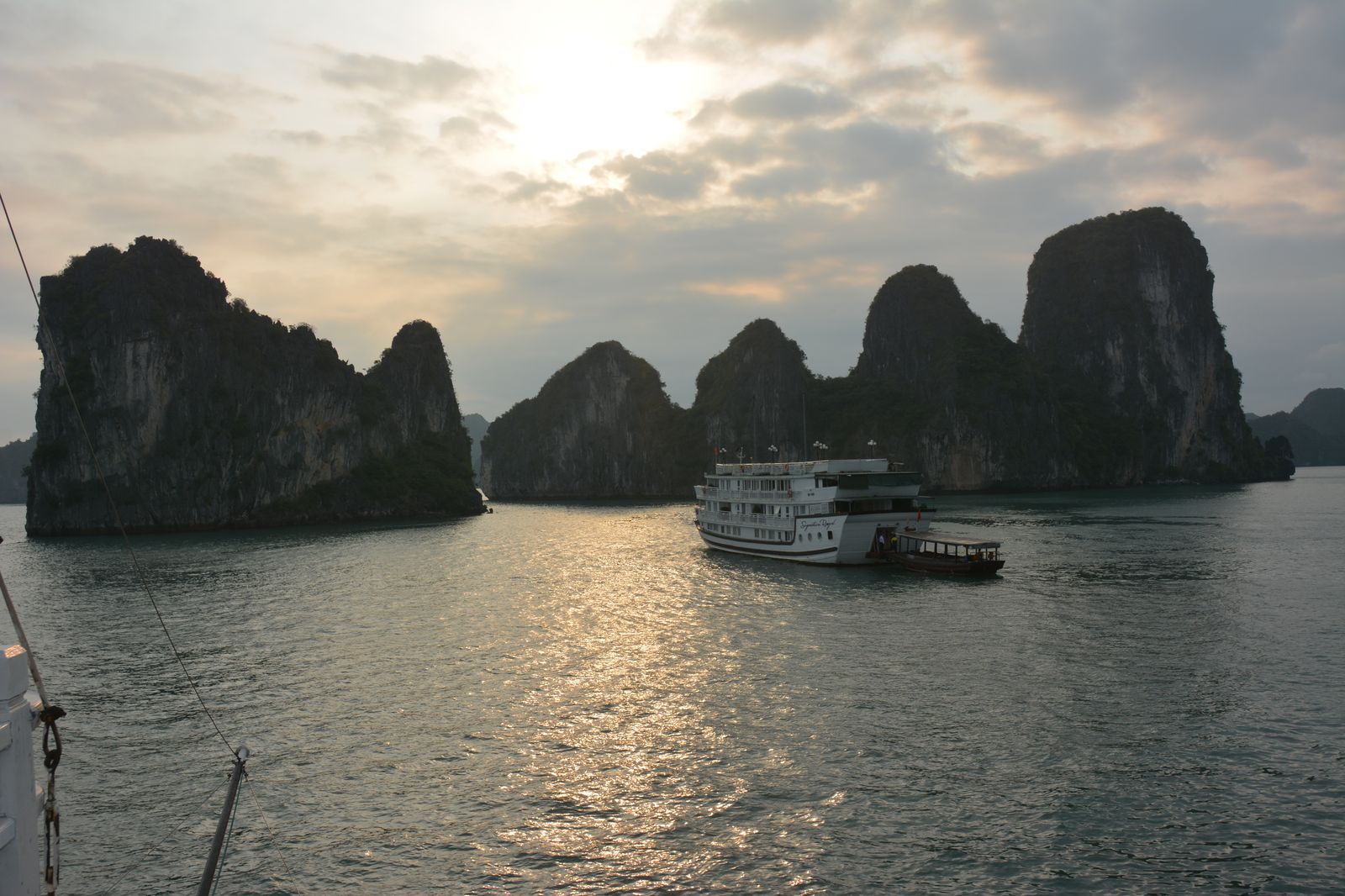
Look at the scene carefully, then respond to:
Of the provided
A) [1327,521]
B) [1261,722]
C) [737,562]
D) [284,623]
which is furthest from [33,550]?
[1327,521]

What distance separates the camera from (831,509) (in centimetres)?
6162

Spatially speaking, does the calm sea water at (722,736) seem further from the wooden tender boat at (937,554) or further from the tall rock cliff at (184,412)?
the tall rock cliff at (184,412)

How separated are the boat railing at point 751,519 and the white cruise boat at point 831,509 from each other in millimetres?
89

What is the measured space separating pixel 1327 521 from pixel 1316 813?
8852 centimetres

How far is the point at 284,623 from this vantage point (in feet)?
142

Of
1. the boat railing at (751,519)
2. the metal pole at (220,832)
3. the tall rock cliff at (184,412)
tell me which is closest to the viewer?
the metal pole at (220,832)

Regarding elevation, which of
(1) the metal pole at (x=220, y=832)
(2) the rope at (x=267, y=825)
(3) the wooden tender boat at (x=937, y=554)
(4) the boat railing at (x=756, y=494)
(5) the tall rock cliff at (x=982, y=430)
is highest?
(5) the tall rock cliff at (x=982, y=430)

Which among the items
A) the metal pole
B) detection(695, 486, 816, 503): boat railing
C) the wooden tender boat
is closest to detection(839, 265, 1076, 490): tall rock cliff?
detection(695, 486, 816, 503): boat railing

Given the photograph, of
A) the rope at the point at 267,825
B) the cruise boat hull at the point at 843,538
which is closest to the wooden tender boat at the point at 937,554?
the cruise boat hull at the point at 843,538

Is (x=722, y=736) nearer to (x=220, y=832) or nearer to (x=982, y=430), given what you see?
(x=220, y=832)

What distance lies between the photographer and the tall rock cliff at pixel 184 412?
381ft

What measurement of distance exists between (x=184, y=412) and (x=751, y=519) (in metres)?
95.2

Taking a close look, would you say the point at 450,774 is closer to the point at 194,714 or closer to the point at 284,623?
the point at 194,714

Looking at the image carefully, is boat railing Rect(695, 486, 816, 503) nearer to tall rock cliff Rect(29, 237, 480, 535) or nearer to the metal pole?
the metal pole
